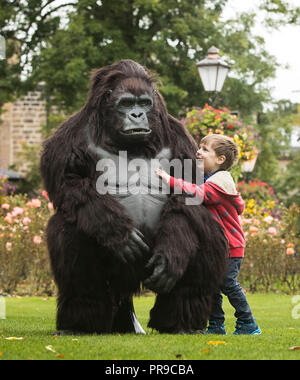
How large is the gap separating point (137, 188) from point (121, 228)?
1.17 ft

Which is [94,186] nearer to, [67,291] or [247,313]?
[67,291]

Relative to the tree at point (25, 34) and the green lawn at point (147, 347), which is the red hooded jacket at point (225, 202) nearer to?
the green lawn at point (147, 347)

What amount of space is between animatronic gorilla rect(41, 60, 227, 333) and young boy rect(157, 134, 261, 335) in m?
0.24

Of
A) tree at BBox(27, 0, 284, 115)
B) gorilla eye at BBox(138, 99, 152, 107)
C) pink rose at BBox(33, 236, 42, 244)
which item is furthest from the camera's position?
tree at BBox(27, 0, 284, 115)

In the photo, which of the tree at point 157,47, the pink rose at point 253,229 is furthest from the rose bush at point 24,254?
the tree at point 157,47

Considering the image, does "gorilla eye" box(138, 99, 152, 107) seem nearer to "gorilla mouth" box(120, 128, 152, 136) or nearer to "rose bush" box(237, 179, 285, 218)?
"gorilla mouth" box(120, 128, 152, 136)

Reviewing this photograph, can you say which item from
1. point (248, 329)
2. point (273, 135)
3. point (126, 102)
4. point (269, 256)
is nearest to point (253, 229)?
point (269, 256)

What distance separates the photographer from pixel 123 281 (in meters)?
4.78

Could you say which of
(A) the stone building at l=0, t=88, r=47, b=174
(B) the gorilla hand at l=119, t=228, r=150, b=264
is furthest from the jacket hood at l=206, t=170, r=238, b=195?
(A) the stone building at l=0, t=88, r=47, b=174

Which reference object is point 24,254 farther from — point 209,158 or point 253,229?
point 209,158

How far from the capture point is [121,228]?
15.0ft

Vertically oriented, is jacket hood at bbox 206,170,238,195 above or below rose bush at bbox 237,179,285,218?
above

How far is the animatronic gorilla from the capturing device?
462 centimetres

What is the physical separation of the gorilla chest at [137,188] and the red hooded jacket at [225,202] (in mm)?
209
